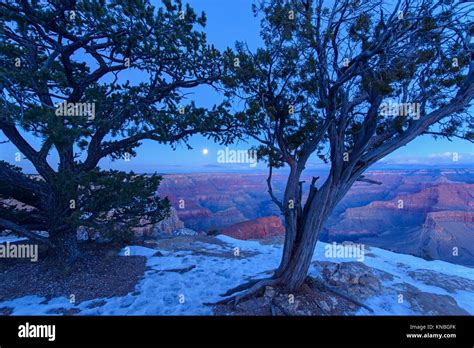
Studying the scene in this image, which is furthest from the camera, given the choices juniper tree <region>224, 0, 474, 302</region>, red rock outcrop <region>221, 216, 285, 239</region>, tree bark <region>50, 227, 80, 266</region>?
red rock outcrop <region>221, 216, 285, 239</region>

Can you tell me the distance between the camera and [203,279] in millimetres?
7734

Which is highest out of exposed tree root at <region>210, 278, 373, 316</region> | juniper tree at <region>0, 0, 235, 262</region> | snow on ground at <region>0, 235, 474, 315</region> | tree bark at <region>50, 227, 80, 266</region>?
juniper tree at <region>0, 0, 235, 262</region>

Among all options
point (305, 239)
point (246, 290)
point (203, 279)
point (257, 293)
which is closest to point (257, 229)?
point (203, 279)

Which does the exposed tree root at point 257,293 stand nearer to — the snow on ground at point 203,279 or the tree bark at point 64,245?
the snow on ground at point 203,279

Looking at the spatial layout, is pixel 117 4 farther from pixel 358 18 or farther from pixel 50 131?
pixel 358 18

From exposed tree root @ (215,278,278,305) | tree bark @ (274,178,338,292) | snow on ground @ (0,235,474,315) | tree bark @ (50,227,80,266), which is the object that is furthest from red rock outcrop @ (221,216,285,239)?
tree bark @ (274,178,338,292)

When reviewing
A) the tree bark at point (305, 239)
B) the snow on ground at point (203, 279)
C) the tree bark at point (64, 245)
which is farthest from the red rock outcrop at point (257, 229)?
the tree bark at point (305, 239)

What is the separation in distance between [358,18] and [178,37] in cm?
448

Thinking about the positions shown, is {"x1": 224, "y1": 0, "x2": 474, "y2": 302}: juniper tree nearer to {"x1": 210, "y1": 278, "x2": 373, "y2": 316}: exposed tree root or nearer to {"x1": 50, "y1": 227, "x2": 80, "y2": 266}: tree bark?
{"x1": 210, "y1": 278, "x2": 373, "y2": 316}: exposed tree root

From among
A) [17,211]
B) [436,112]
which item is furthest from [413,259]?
[17,211]

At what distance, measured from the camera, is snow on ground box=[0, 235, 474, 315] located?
5.81 m

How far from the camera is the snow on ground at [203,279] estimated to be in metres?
5.81

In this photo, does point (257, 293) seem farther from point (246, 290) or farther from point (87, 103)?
point (87, 103)
